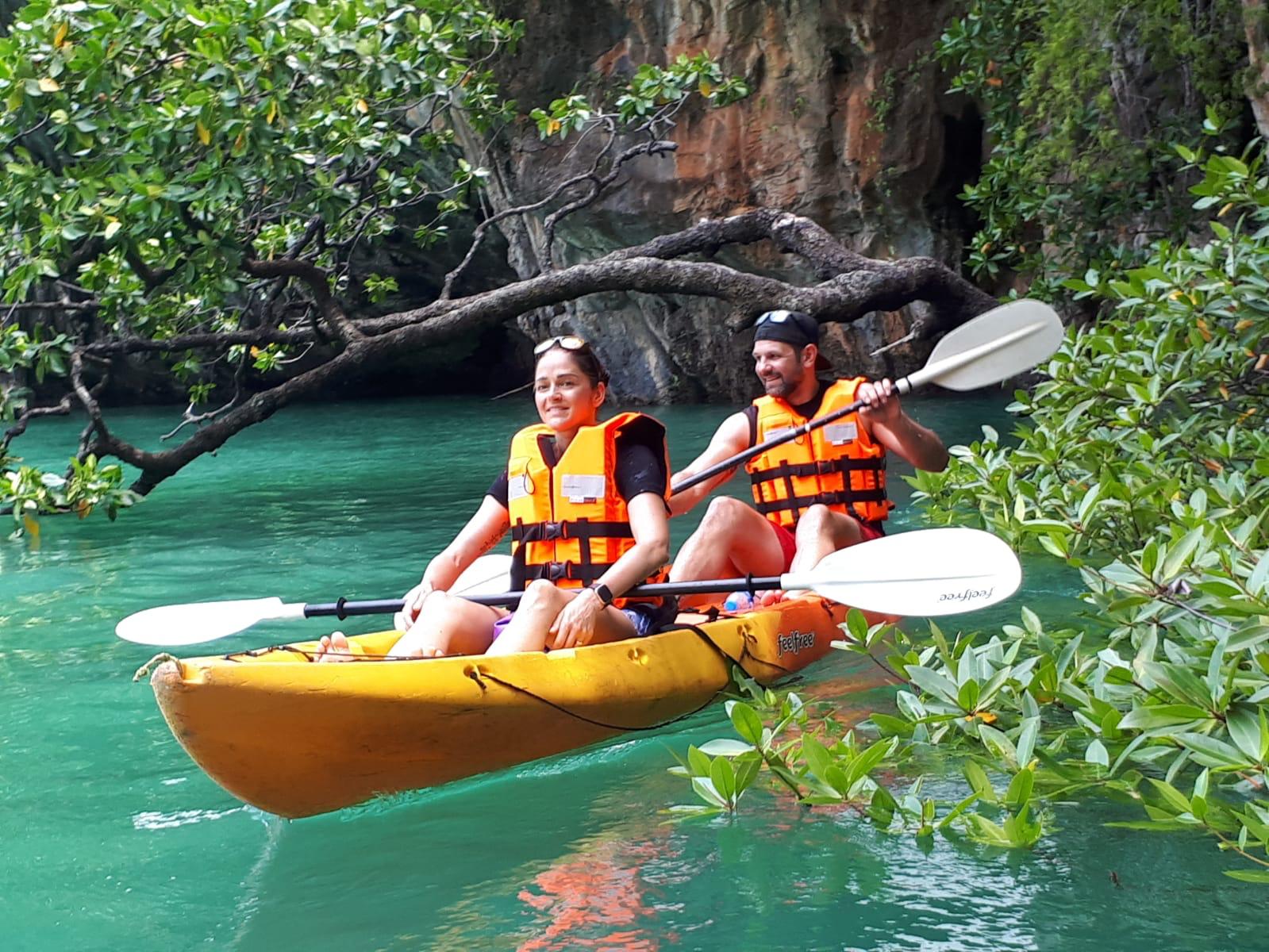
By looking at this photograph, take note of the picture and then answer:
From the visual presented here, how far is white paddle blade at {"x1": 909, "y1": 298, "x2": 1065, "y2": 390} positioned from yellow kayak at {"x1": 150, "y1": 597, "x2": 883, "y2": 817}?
1801 mm

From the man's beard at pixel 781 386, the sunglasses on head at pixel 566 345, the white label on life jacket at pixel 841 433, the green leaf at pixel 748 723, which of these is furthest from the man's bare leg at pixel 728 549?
the green leaf at pixel 748 723

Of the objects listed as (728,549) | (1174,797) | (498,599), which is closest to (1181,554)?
(1174,797)

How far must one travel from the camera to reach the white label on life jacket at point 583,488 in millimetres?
3764

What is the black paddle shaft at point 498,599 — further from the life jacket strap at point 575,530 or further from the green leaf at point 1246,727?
the green leaf at point 1246,727

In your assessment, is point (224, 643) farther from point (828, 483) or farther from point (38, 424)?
point (38, 424)

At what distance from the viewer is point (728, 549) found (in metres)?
4.56

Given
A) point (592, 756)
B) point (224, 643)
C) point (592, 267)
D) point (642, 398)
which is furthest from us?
point (642, 398)

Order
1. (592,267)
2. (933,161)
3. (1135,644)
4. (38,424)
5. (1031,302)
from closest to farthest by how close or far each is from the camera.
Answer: (1135,644) < (1031,302) < (592,267) < (933,161) < (38,424)

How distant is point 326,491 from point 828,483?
6.09 metres

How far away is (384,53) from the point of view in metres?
7.09

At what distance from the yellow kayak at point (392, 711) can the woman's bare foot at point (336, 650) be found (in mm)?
40

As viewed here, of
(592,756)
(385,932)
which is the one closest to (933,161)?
(592,756)

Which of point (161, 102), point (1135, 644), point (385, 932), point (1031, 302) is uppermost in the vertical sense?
point (161, 102)

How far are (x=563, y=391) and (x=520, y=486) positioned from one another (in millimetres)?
306
